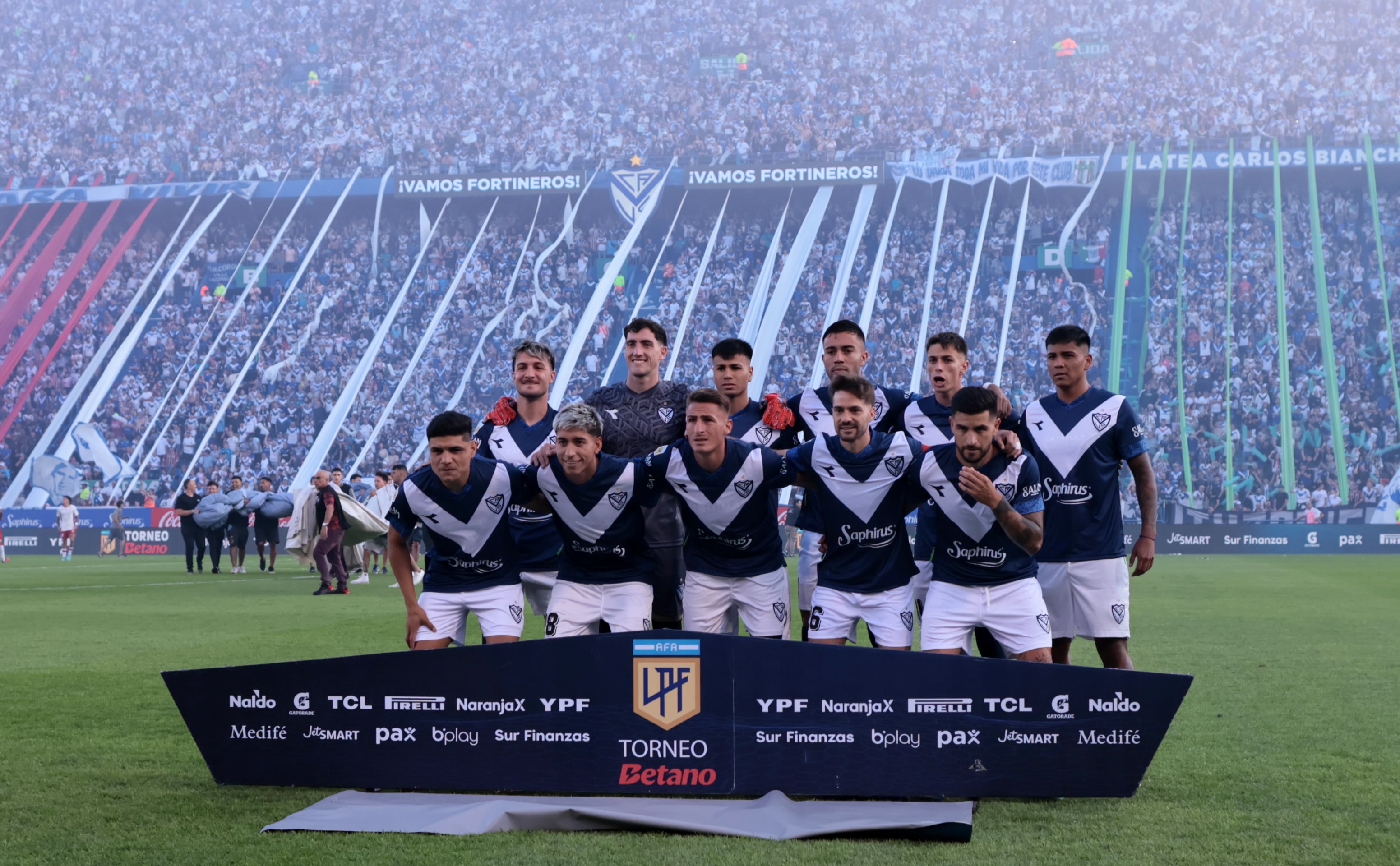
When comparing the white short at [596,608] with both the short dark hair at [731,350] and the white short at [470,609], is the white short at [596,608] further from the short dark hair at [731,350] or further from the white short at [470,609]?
the short dark hair at [731,350]

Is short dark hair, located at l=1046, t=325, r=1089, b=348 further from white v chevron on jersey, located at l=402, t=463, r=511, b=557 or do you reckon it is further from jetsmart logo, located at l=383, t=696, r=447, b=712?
jetsmart logo, located at l=383, t=696, r=447, b=712

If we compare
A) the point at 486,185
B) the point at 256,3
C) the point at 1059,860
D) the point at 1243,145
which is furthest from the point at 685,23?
the point at 1059,860

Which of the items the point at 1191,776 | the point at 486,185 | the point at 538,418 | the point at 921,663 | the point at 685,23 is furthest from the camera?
the point at 685,23

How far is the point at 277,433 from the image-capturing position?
3591 centimetres

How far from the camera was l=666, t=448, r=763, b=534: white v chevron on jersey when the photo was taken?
5867mm

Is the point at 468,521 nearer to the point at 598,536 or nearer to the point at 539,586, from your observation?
the point at 598,536

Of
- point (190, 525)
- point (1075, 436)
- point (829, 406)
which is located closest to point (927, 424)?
point (829, 406)

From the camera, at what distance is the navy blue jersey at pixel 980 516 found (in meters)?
5.54

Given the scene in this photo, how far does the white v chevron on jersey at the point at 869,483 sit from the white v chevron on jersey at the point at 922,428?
33.2 inches

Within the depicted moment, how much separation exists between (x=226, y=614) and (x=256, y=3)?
39196 millimetres

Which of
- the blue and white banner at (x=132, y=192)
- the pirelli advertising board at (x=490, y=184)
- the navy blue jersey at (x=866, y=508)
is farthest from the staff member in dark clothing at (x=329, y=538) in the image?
the blue and white banner at (x=132, y=192)

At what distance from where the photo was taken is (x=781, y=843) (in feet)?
14.1

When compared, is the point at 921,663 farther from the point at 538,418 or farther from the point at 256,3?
the point at 256,3

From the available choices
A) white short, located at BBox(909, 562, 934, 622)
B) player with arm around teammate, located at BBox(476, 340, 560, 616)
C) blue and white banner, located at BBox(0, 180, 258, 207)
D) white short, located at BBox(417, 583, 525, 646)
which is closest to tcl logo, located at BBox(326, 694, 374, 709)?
white short, located at BBox(417, 583, 525, 646)
